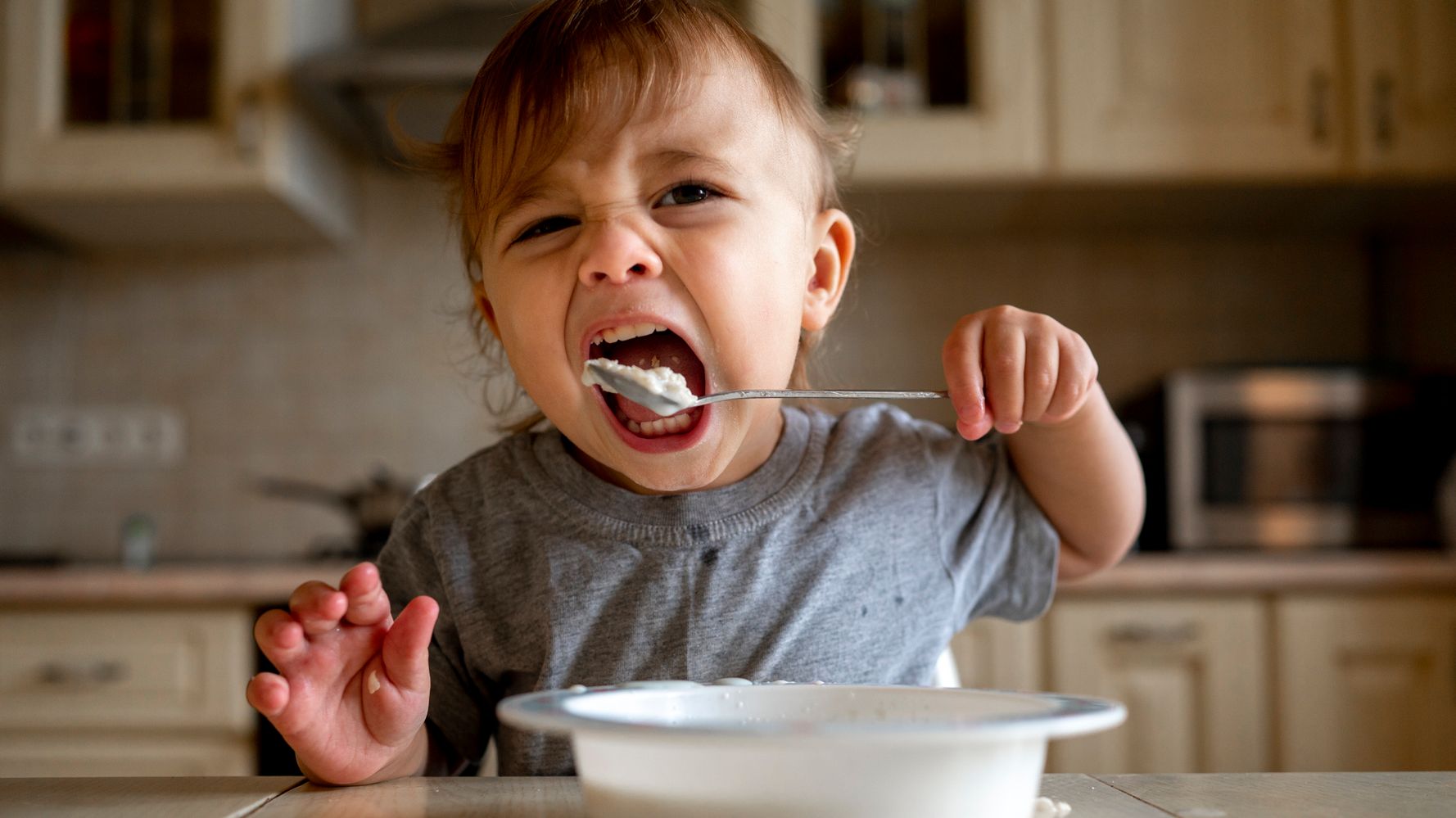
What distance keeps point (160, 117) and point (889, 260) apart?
1.36m

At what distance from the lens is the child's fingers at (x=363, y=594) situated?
2.03ft

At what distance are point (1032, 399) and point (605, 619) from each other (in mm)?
307

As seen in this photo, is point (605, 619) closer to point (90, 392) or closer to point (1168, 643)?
point (1168, 643)

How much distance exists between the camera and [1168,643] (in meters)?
1.85

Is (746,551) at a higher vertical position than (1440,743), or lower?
higher

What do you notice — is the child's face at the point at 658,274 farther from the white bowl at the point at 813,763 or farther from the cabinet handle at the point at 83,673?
the cabinet handle at the point at 83,673

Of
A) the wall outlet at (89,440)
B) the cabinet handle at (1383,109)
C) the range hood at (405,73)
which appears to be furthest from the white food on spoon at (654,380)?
the wall outlet at (89,440)

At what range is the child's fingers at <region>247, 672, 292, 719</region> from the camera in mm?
585

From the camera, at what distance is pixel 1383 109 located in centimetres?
214

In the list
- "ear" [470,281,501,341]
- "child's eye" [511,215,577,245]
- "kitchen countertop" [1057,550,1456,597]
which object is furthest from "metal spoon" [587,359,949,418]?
"kitchen countertop" [1057,550,1456,597]

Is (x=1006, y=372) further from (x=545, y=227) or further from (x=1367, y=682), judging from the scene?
(x=1367, y=682)

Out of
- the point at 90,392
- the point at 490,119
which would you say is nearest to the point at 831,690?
the point at 490,119

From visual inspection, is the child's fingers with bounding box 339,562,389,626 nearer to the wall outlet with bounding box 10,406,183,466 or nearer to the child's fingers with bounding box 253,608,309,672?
the child's fingers with bounding box 253,608,309,672

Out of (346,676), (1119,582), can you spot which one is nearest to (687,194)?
(346,676)
